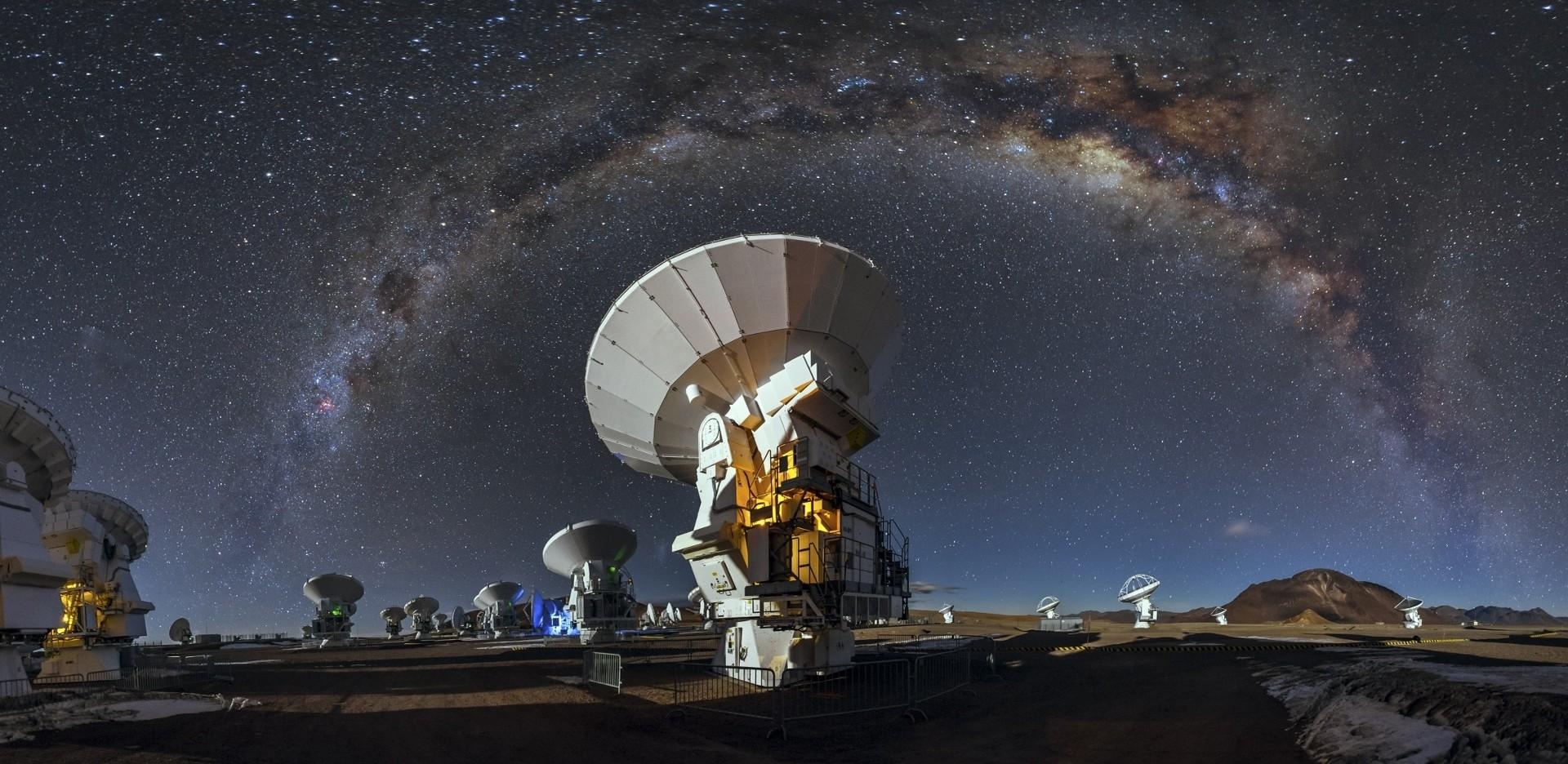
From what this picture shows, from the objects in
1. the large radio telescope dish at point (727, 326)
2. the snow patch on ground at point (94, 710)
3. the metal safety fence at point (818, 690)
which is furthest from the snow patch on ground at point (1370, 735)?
the snow patch on ground at point (94, 710)

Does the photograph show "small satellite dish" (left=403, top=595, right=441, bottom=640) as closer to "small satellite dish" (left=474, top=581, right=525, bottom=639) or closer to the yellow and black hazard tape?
"small satellite dish" (left=474, top=581, right=525, bottom=639)

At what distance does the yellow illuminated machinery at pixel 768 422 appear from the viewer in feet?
58.2

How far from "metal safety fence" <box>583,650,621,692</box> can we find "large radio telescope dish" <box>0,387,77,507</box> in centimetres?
1383

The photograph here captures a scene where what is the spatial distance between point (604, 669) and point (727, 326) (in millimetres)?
9287

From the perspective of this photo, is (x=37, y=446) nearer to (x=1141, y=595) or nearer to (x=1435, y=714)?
(x=1435, y=714)

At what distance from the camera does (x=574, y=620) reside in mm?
45844

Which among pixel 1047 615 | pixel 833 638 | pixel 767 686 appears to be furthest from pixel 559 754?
pixel 1047 615

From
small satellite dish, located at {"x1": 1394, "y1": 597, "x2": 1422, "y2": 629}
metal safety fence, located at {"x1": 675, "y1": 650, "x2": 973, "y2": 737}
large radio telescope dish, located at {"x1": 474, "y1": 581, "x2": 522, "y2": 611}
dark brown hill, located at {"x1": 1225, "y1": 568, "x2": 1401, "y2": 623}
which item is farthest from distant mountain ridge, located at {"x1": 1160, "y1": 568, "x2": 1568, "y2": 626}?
metal safety fence, located at {"x1": 675, "y1": 650, "x2": 973, "y2": 737}

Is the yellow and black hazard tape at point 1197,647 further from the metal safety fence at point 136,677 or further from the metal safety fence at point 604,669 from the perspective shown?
the metal safety fence at point 136,677

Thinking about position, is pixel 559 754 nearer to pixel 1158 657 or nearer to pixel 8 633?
pixel 8 633

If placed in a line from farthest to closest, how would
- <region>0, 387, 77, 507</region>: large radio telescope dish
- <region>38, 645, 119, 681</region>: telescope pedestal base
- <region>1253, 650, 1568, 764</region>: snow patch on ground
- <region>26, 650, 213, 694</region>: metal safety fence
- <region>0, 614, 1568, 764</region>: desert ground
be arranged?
<region>38, 645, 119, 681</region>: telescope pedestal base → <region>26, 650, 213, 694</region>: metal safety fence → <region>0, 387, 77, 507</region>: large radio telescope dish → <region>0, 614, 1568, 764</region>: desert ground → <region>1253, 650, 1568, 764</region>: snow patch on ground

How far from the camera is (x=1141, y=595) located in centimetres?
5016

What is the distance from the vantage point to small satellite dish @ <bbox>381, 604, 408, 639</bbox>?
7000 centimetres

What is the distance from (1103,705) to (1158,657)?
9.78 metres
